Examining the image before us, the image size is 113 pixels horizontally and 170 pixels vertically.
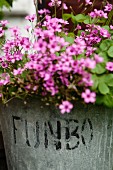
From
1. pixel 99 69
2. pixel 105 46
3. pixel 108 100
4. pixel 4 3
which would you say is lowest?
pixel 108 100

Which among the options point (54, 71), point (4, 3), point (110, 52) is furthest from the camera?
point (4, 3)

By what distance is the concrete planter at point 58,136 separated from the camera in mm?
1659

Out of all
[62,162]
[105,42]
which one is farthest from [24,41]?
[62,162]

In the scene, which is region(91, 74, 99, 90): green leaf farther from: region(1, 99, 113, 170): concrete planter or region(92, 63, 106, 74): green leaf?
region(1, 99, 113, 170): concrete planter

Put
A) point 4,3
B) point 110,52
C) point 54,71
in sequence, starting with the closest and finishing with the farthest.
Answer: point 54,71 → point 110,52 → point 4,3

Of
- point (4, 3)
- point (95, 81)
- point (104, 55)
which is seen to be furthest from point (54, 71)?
point (4, 3)

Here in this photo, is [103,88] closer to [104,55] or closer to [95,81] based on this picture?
[95,81]

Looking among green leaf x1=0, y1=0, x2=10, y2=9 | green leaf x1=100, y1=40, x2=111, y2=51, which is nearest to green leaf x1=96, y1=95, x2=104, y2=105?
green leaf x1=100, y1=40, x2=111, y2=51

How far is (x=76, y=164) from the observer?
5.81ft

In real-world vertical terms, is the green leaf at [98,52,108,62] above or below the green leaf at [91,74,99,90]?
above

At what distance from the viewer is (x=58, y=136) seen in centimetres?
169

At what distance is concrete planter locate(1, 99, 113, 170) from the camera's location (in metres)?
1.66

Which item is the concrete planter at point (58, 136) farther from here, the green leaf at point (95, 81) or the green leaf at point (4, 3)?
the green leaf at point (4, 3)

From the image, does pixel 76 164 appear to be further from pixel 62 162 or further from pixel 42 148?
pixel 42 148
